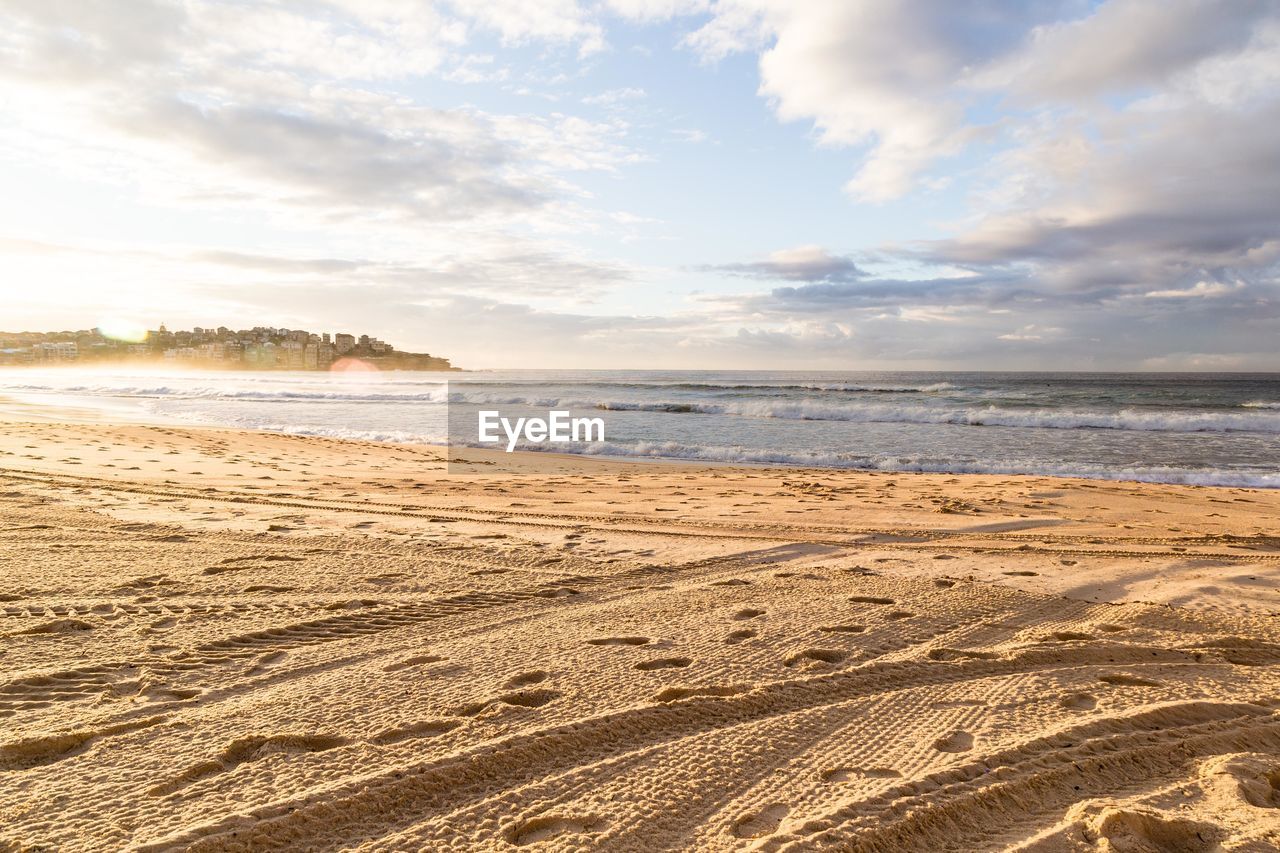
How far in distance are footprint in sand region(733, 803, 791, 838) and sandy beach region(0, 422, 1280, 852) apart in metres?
0.01

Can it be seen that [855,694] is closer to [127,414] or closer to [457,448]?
[457,448]

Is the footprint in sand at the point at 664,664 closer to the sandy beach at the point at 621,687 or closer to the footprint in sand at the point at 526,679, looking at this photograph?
the sandy beach at the point at 621,687

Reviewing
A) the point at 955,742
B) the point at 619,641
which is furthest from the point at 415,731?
the point at 955,742

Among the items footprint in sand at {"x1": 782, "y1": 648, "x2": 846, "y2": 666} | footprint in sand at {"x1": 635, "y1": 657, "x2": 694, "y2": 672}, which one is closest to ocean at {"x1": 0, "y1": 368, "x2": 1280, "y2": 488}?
footprint in sand at {"x1": 782, "y1": 648, "x2": 846, "y2": 666}

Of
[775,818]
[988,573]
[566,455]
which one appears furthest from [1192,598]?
[566,455]

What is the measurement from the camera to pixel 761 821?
232cm

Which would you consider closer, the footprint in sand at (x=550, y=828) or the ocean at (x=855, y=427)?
the footprint in sand at (x=550, y=828)

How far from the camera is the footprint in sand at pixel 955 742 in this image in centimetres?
283

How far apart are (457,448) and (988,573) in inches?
516

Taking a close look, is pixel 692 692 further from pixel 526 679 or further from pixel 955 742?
pixel 955 742

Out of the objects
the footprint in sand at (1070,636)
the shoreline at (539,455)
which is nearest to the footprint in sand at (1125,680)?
the footprint in sand at (1070,636)

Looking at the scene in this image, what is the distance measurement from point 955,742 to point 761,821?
3.52 ft

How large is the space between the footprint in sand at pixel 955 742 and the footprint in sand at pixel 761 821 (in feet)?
2.81

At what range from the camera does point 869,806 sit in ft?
7.83
